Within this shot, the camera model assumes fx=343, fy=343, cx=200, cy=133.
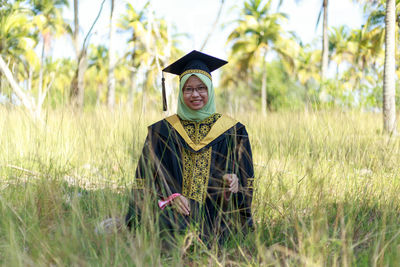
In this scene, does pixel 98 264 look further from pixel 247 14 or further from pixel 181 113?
pixel 247 14

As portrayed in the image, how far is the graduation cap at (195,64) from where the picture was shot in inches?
94.2

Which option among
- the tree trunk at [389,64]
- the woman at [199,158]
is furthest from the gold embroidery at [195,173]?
the tree trunk at [389,64]

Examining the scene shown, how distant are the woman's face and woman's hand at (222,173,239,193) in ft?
1.71

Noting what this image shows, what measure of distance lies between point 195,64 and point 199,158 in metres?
0.66

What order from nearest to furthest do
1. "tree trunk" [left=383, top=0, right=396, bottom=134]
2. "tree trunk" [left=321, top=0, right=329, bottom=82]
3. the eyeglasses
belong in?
1. the eyeglasses
2. "tree trunk" [left=383, top=0, right=396, bottom=134]
3. "tree trunk" [left=321, top=0, right=329, bottom=82]

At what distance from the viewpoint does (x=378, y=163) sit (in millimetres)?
2992

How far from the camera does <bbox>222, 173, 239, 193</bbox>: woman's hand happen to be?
7.14 feet

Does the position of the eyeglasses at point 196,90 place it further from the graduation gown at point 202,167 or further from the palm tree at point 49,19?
the palm tree at point 49,19

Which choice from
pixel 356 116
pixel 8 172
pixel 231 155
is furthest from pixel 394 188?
pixel 8 172

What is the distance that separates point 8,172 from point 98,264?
7.05 ft

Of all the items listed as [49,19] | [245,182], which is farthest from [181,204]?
[49,19]

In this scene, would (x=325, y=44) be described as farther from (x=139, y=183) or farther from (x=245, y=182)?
(x=139, y=183)

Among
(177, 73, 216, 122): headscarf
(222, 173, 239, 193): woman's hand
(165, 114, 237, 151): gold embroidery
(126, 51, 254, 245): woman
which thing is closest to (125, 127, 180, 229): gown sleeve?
(126, 51, 254, 245): woman

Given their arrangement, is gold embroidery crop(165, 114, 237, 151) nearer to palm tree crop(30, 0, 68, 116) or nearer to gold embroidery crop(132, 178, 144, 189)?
gold embroidery crop(132, 178, 144, 189)
